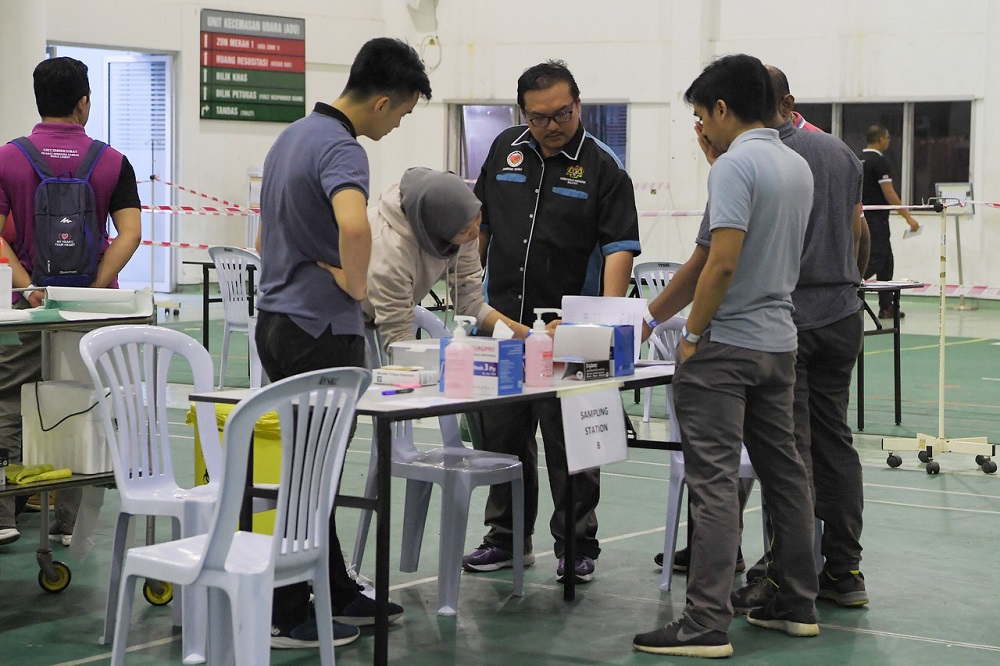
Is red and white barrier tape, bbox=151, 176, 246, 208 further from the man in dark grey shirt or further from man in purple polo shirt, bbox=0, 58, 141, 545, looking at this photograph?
the man in dark grey shirt

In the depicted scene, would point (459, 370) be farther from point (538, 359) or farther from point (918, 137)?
point (918, 137)

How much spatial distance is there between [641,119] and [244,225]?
15.9 feet

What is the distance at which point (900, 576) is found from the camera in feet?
14.9

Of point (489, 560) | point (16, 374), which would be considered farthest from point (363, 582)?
point (16, 374)

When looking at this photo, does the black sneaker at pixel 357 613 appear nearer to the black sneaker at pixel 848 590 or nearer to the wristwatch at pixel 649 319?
the wristwatch at pixel 649 319

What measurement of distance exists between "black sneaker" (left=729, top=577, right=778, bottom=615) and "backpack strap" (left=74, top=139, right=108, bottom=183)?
255cm

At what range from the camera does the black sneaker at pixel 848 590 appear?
13.7ft

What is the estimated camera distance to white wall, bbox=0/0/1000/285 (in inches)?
588

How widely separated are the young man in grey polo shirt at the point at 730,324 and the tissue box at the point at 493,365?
48 cm

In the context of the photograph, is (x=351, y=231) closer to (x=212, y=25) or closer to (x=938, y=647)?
(x=938, y=647)

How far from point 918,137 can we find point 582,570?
12330 mm

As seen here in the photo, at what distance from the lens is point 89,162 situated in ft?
15.3

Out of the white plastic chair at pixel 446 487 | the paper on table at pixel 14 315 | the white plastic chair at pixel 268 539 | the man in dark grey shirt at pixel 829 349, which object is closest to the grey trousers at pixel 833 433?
the man in dark grey shirt at pixel 829 349

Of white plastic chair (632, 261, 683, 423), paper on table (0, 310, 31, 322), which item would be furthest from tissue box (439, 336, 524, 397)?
white plastic chair (632, 261, 683, 423)
